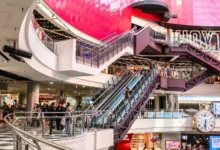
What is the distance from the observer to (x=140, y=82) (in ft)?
63.8

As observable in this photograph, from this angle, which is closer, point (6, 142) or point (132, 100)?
point (6, 142)

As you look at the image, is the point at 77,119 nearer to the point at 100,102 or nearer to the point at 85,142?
the point at 85,142

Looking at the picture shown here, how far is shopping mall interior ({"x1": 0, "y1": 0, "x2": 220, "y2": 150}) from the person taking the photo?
383 inches

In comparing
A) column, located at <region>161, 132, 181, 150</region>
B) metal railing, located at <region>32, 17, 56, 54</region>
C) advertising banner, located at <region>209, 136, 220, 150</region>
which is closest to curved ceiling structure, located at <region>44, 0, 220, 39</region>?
metal railing, located at <region>32, 17, 56, 54</region>

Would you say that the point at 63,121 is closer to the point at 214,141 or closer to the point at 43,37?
the point at 43,37

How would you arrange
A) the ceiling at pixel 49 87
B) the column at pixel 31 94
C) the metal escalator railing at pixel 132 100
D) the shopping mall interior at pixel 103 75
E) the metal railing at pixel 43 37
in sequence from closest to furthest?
1. the shopping mall interior at pixel 103 75
2. the metal railing at pixel 43 37
3. the metal escalator railing at pixel 132 100
4. the column at pixel 31 94
5. the ceiling at pixel 49 87

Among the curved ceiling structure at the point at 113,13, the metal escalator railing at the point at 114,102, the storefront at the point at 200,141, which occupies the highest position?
the curved ceiling structure at the point at 113,13

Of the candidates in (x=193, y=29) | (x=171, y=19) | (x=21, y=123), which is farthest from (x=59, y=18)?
(x=193, y=29)

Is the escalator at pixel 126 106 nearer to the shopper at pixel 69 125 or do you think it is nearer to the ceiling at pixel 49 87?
the shopper at pixel 69 125

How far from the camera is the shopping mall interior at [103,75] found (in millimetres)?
9719

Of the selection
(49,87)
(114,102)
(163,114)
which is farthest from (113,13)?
(114,102)

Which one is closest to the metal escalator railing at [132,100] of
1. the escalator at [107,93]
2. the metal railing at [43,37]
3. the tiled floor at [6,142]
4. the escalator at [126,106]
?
the escalator at [126,106]

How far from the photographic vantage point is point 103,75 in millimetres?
24078

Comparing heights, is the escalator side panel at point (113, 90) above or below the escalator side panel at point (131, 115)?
above
